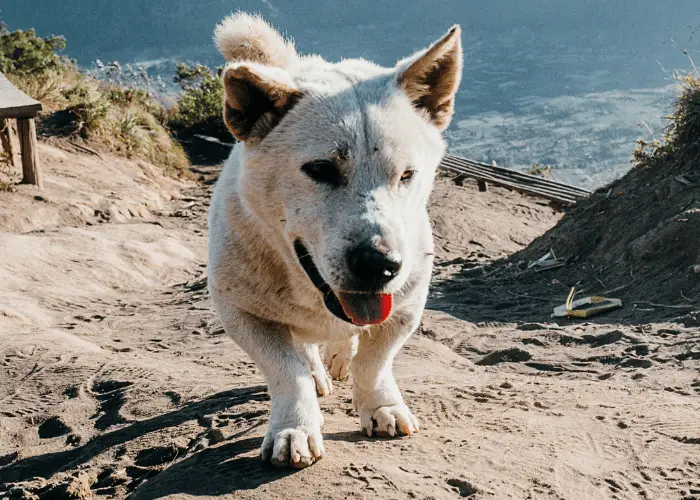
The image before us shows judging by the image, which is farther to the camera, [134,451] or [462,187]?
[462,187]

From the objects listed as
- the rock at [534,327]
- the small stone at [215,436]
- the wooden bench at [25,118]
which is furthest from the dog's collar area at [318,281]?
the wooden bench at [25,118]

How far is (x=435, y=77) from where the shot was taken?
390cm

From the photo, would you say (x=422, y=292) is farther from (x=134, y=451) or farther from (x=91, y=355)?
(x=91, y=355)

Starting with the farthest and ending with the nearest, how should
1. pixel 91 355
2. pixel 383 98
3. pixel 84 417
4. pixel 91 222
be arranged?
pixel 91 222 → pixel 91 355 → pixel 84 417 → pixel 383 98

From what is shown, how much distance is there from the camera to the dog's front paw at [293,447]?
10.9ft

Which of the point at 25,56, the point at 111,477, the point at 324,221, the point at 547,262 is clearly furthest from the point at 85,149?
the point at 324,221

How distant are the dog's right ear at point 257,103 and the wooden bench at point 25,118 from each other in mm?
9040

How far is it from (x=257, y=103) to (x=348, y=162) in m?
0.60

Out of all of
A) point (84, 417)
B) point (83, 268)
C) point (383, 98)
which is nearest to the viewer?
point (383, 98)

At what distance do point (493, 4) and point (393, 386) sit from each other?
6731 cm

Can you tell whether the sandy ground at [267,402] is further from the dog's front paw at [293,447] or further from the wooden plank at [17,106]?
the wooden plank at [17,106]

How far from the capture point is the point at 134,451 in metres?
4.15

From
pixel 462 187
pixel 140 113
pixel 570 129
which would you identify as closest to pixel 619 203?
pixel 462 187

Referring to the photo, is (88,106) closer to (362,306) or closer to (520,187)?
(520,187)
